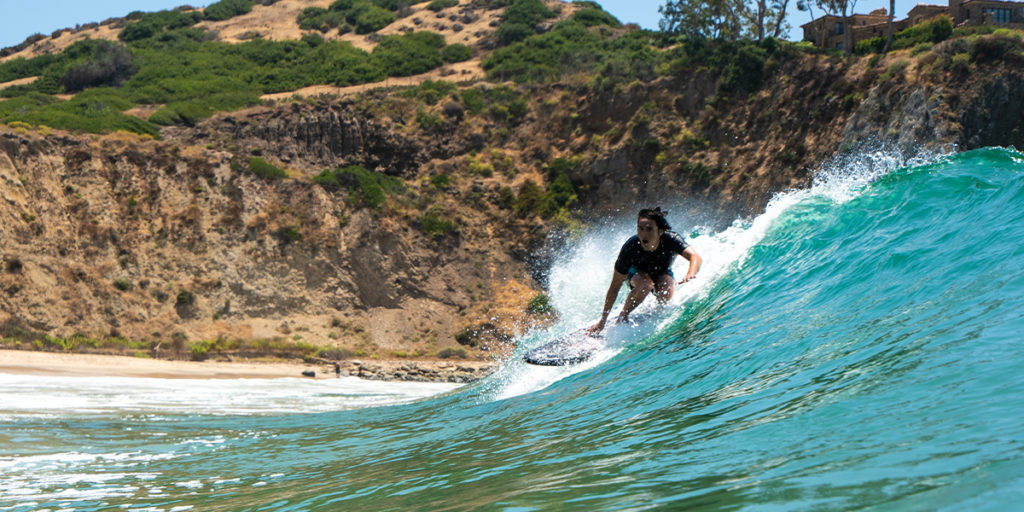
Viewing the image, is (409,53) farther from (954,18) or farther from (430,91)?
(954,18)

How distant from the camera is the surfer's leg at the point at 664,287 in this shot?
416 inches

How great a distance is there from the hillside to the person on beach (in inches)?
Answer: 846

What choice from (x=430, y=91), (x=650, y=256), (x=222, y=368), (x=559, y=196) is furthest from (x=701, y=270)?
(x=430, y=91)

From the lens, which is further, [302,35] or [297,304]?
[302,35]

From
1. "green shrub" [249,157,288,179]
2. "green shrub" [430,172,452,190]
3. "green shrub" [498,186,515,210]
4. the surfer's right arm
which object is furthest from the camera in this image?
"green shrub" [430,172,452,190]

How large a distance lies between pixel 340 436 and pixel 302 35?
201ft

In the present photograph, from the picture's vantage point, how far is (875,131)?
104 feet

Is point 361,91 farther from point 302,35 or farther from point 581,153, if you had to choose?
point 302,35

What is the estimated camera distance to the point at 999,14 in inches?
1598

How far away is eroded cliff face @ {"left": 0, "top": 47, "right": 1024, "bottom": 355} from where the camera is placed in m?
30.2

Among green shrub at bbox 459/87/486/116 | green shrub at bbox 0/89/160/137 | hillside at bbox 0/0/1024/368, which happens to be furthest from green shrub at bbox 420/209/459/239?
green shrub at bbox 0/89/160/137

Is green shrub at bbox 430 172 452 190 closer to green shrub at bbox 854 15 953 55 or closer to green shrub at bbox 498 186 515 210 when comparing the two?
green shrub at bbox 498 186 515 210

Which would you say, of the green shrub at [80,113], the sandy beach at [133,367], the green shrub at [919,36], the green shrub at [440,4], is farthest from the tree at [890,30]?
the green shrub at [440,4]

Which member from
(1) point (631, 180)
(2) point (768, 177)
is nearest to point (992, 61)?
(2) point (768, 177)
